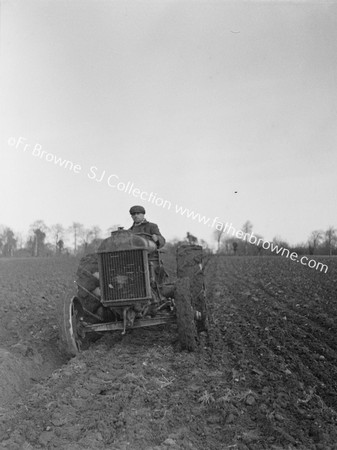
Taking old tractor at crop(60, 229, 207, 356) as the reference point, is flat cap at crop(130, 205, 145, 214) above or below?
above

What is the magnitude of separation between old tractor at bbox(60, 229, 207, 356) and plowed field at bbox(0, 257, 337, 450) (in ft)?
1.20

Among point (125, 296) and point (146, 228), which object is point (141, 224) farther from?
point (125, 296)

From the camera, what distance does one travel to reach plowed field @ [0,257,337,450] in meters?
3.39

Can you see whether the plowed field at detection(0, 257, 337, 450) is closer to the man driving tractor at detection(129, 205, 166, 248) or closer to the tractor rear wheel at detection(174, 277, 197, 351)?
the tractor rear wheel at detection(174, 277, 197, 351)

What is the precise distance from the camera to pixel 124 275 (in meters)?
6.25

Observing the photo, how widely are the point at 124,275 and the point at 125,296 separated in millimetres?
312

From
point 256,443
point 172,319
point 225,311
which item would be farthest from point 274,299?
point 256,443

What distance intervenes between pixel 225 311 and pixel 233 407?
234 inches

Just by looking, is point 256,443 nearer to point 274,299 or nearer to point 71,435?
point 71,435

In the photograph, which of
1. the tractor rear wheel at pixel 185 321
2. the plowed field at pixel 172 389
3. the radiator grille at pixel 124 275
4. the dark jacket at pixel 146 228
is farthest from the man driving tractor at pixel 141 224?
the plowed field at pixel 172 389

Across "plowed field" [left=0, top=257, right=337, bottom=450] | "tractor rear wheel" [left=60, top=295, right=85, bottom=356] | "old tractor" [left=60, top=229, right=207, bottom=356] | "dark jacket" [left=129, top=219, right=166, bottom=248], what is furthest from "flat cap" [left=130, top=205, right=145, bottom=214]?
"plowed field" [left=0, top=257, right=337, bottom=450]

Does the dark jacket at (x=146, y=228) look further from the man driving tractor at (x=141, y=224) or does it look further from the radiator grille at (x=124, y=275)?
the radiator grille at (x=124, y=275)

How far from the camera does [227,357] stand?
5812 mm

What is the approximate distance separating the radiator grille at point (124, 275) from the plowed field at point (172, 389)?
2.77 feet
